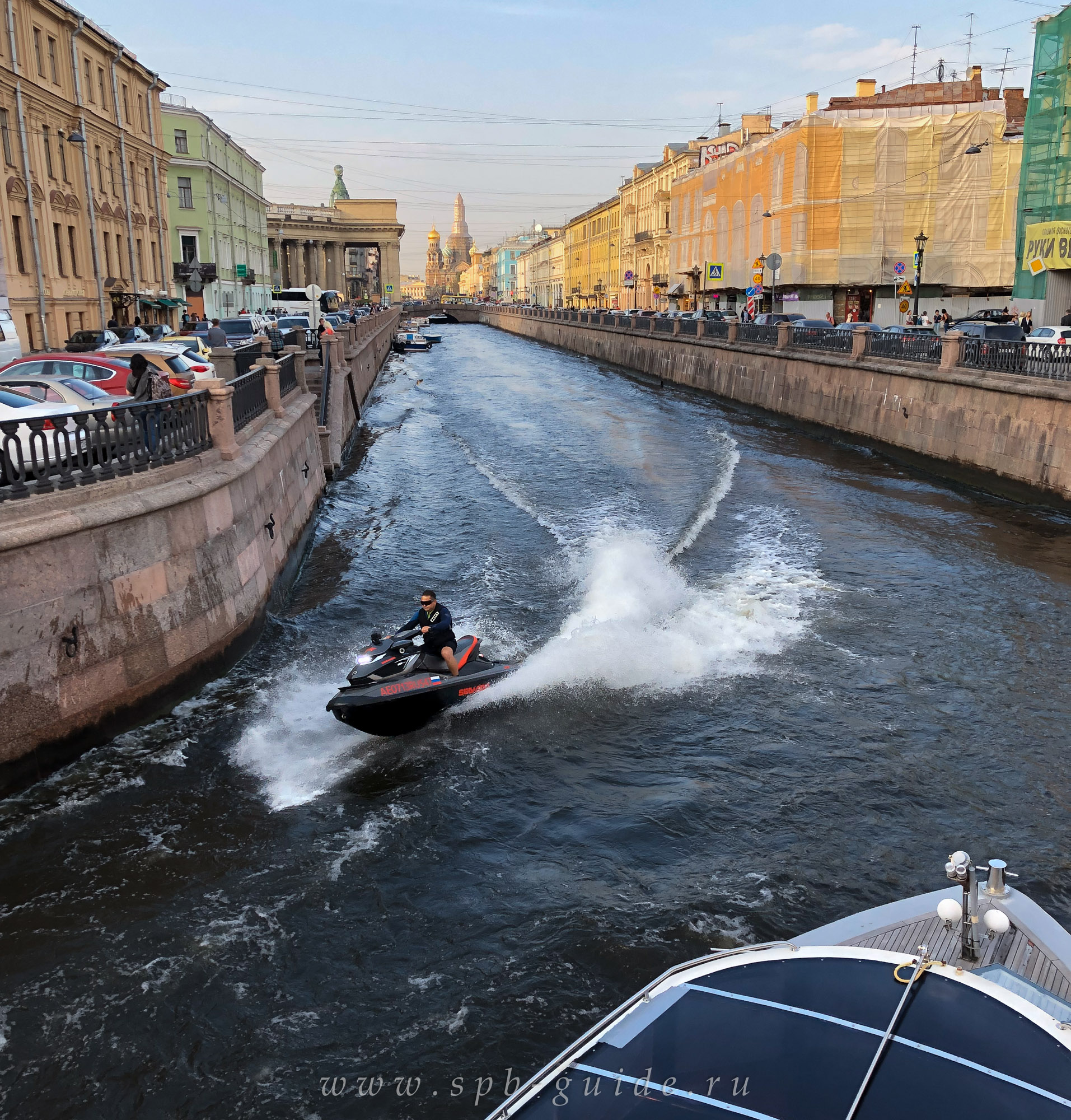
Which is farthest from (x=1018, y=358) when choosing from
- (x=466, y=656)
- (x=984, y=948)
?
(x=984, y=948)

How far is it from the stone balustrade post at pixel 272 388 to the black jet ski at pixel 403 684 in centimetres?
797

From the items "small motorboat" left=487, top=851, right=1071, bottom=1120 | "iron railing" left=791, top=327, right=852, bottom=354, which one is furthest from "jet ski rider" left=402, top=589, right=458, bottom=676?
"iron railing" left=791, top=327, right=852, bottom=354

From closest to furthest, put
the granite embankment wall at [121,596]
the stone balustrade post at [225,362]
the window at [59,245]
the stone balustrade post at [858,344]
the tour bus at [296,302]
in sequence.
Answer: the granite embankment wall at [121,596] < the stone balustrade post at [225,362] < the stone balustrade post at [858,344] < the window at [59,245] < the tour bus at [296,302]

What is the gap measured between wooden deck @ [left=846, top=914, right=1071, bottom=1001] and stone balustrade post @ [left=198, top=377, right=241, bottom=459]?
9.17m

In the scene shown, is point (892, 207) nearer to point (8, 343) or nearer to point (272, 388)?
point (272, 388)

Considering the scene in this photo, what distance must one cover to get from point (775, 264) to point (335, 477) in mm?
19626

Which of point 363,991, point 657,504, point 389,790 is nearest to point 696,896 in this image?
point 363,991

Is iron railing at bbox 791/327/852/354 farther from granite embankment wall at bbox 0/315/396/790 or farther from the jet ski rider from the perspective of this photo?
the jet ski rider

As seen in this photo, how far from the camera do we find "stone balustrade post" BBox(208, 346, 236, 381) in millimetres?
16875

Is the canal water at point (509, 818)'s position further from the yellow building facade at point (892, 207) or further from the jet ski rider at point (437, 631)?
the yellow building facade at point (892, 207)

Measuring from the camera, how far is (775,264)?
118 ft

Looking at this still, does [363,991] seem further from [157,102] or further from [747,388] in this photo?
[157,102]

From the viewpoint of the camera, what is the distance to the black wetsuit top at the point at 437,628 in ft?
32.4

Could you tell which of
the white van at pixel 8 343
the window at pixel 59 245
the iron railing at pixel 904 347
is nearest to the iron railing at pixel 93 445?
the white van at pixel 8 343
